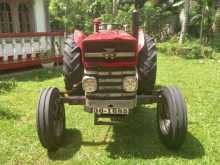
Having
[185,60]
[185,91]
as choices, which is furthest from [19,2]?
[185,91]

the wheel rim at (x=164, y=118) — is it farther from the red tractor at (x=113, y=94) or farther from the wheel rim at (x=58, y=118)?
the wheel rim at (x=58, y=118)

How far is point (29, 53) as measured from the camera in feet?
45.4

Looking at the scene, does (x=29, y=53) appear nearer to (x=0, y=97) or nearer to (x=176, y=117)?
(x=0, y=97)

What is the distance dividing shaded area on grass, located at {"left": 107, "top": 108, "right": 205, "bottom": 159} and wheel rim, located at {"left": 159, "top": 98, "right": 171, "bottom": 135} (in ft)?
1.02

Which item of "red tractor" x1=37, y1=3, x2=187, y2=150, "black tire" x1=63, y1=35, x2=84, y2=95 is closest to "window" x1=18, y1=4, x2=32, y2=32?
"black tire" x1=63, y1=35, x2=84, y2=95

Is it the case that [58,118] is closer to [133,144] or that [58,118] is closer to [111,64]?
[133,144]

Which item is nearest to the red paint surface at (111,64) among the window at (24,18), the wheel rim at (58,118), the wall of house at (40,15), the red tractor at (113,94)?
the red tractor at (113,94)

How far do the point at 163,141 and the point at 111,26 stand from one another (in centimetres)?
257

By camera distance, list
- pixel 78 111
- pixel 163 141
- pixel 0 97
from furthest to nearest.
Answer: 1. pixel 0 97
2. pixel 78 111
3. pixel 163 141

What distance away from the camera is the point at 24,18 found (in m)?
17.7

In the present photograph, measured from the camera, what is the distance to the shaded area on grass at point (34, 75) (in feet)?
41.7

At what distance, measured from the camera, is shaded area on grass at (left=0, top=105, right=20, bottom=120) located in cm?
809

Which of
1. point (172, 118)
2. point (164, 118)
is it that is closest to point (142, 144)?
point (164, 118)

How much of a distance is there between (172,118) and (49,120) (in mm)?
1883
